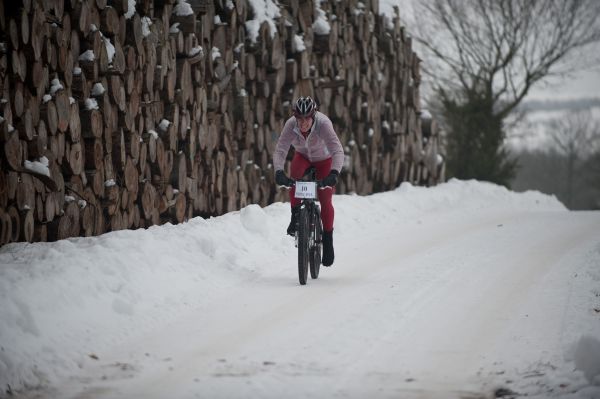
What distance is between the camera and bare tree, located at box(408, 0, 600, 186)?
101 feet

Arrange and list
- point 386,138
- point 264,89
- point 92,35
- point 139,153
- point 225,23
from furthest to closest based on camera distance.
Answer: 1. point 386,138
2. point 264,89
3. point 225,23
4. point 139,153
5. point 92,35

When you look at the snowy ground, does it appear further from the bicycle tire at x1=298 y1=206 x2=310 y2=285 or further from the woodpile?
the woodpile

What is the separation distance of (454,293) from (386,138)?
36.5 feet

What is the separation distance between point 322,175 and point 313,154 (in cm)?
25

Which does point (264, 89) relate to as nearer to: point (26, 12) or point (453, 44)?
point (26, 12)

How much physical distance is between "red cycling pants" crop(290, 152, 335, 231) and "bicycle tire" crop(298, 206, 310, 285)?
45cm

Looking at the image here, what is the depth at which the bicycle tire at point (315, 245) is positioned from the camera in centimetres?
845

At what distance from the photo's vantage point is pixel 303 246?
8.12m

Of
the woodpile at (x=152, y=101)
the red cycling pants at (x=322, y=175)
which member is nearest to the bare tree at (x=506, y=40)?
the woodpile at (x=152, y=101)

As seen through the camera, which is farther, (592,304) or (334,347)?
(592,304)

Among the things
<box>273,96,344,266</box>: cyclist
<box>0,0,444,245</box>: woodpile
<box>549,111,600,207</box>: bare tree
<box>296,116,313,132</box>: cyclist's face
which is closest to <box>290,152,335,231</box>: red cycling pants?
<box>273,96,344,266</box>: cyclist

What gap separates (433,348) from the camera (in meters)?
5.63

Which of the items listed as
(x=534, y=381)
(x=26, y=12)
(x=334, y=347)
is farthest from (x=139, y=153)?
(x=534, y=381)

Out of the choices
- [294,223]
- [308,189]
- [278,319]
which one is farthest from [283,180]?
[278,319]
